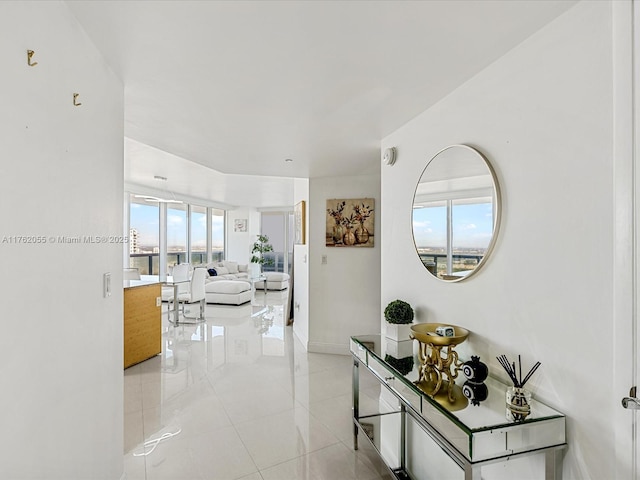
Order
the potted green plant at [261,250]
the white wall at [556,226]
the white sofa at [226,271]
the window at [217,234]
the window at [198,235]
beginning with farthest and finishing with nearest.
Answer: the potted green plant at [261,250], the window at [217,234], the window at [198,235], the white sofa at [226,271], the white wall at [556,226]

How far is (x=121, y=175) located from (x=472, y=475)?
223 centimetres

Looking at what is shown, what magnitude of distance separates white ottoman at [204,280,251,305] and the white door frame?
7.38 m

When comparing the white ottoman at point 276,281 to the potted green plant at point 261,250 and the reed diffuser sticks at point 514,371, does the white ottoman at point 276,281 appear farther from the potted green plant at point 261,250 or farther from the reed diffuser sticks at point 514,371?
the reed diffuser sticks at point 514,371

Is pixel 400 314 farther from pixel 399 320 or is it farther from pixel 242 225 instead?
pixel 242 225

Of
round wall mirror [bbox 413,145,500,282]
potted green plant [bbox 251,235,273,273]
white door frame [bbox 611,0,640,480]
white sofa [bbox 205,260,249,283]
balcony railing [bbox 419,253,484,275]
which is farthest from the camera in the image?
potted green plant [bbox 251,235,273,273]

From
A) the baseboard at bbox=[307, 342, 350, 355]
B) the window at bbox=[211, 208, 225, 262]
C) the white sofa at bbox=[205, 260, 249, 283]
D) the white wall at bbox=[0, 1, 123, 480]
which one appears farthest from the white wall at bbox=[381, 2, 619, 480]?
the window at bbox=[211, 208, 225, 262]

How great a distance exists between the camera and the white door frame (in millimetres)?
1063

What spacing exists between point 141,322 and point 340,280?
2565mm

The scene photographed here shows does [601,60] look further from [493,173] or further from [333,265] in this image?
[333,265]

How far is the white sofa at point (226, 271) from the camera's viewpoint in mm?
9289

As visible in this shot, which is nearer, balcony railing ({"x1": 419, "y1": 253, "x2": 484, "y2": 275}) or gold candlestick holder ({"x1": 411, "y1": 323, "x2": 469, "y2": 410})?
gold candlestick holder ({"x1": 411, "y1": 323, "x2": 469, "y2": 410})

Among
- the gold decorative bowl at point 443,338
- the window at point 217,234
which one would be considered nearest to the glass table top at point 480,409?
the gold decorative bowl at point 443,338

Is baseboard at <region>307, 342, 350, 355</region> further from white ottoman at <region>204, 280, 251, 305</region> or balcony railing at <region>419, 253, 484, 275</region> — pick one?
white ottoman at <region>204, 280, 251, 305</region>

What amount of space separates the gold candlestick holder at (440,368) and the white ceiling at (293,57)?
4.49 feet
